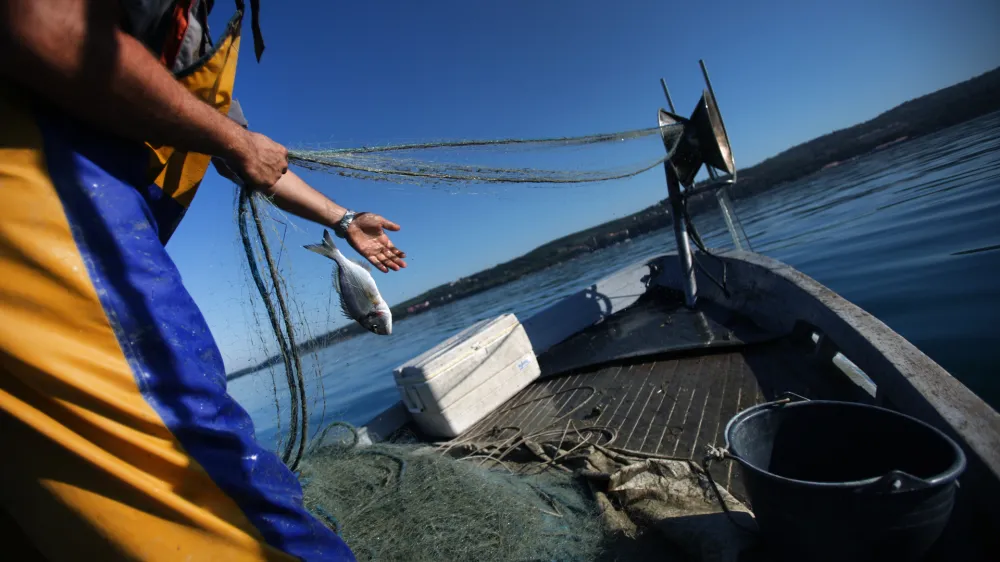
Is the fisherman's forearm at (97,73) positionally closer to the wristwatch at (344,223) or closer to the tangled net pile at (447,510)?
the wristwatch at (344,223)

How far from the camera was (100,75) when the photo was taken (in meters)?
1.13

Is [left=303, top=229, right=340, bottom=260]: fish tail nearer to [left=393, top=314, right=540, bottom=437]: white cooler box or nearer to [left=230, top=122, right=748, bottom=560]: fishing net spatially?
[left=230, top=122, right=748, bottom=560]: fishing net

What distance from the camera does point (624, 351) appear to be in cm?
584

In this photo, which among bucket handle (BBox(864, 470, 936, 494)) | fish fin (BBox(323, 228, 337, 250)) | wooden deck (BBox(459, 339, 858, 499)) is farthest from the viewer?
wooden deck (BBox(459, 339, 858, 499))

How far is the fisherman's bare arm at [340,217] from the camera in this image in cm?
198

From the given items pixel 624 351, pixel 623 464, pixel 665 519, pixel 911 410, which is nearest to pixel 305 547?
pixel 665 519

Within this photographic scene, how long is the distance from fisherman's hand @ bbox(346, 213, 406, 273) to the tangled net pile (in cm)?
143

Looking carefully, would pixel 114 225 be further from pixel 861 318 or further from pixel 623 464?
pixel 861 318

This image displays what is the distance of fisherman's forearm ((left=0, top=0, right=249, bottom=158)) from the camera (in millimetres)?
1011

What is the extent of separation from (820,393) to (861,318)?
2.47ft

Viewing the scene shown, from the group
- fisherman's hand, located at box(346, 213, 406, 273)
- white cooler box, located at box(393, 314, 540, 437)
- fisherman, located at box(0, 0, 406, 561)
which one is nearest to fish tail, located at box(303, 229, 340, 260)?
fisherman's hand, located at box(346, 213, 406, 273)

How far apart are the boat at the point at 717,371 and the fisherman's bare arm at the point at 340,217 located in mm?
1875

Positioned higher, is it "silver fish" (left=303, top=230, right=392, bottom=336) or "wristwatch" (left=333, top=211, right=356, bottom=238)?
"wristwatch" (left=333, top=211, right=356, bottom=238)

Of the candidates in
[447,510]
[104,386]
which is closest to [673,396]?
[447,510]
